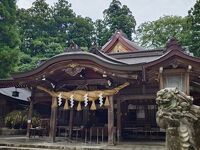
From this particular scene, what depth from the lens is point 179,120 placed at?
435 centimetres

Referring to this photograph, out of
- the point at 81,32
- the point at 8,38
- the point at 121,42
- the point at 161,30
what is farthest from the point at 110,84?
the point at 81,32

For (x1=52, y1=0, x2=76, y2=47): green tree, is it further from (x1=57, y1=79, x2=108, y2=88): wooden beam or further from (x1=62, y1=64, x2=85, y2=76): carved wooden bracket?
(x1=62, y1=64, x2=85, y2=76): carved wooden bracket

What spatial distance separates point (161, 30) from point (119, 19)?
27.9 ft

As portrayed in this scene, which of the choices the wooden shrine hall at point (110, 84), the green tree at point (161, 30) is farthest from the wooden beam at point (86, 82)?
the green tree at point (161, 30)

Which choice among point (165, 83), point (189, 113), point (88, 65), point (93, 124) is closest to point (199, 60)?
point (165, 83)

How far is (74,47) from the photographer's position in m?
14.5

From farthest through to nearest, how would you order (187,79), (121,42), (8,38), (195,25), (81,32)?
(81,32) → (195,25) → (121,42) → (8,38) → (187,79)

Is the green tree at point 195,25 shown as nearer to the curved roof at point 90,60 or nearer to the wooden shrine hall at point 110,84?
the wooden shrine hall at point 110,84

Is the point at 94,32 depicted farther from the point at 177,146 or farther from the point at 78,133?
the point at 177,146

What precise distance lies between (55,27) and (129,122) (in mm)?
32887

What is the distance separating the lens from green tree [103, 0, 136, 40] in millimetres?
44188

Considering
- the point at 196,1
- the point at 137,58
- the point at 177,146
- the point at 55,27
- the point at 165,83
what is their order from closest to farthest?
A: the point at 177,146 → the point at 165,83 → the point at 137,58 → the point at 196,1 → the point at 55,27

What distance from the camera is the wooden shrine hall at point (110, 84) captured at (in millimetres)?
10875

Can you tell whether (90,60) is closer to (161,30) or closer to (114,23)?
(161,30)
